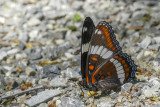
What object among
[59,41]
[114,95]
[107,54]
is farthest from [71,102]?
[59,41]

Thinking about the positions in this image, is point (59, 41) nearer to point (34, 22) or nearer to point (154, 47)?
point (34, 22)

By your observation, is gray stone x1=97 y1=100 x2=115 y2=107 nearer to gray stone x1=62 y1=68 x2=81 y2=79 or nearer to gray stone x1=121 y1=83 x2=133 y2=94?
gray stone x1=121 y1=83 x2=133 y2=94

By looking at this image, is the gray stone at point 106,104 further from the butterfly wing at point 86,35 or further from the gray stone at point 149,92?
the butterfly wing at point 86,35

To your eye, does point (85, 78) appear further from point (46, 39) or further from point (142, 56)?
point (46, 39)

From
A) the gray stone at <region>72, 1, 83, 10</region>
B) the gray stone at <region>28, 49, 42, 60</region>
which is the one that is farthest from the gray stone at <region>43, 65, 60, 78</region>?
the gray stone at <region>72, 1, 83, 10</region>

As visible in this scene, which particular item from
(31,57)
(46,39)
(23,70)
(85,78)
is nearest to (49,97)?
(85,78)

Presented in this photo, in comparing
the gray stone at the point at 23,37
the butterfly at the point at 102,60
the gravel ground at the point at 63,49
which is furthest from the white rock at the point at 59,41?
the butterfly at the point at 102,60
